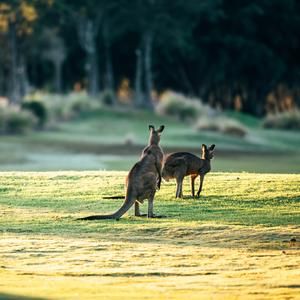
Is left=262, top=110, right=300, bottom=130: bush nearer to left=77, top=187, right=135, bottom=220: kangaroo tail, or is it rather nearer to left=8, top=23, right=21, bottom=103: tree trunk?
left=8, top=23, right=21, bottom=103: tree trunk

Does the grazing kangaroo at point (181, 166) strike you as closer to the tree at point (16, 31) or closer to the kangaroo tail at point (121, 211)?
the kangaroo tail at point (121, 211)

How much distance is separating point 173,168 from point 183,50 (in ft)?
190

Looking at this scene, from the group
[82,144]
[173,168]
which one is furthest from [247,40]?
[173,168]

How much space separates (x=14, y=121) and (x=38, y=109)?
3.05 meters

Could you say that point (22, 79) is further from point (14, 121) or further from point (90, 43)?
point (14, 121)

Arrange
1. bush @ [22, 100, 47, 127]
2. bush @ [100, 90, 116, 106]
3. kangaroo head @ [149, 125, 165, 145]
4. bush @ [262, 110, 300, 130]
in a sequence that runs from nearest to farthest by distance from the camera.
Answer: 1. kangaroo head @ [149, 125, 165, 145]
2. bush @ [22, 100, 47, 127]
3. bush @ [262, 110, 300, 130]
4. bush @ [100, 90, 116, 106]

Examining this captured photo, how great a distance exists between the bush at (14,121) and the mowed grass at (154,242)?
Result: 32.7 m

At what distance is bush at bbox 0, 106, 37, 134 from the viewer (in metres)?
53.1

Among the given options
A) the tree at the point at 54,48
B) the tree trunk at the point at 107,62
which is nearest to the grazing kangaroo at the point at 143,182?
the tree trunk at the point at 107,62

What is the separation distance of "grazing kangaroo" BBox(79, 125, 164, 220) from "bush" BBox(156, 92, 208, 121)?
47.9 meters

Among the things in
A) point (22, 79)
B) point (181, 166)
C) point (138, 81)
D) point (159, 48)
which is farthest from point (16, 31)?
point (181, 166)

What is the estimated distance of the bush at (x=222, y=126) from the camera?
186ft

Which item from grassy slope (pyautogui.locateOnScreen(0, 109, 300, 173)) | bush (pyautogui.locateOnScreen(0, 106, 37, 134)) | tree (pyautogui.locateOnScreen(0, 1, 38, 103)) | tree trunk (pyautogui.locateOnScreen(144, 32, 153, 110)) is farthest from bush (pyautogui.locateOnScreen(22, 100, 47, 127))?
tree trunk (pyautogui.locateOnScreen(144, 32, 153, 110))

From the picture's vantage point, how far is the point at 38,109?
56.2 metres
